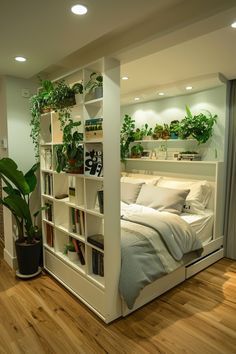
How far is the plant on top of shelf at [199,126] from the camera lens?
3480mm

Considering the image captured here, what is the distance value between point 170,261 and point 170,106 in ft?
8.23

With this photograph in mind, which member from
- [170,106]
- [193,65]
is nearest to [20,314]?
[193,65]

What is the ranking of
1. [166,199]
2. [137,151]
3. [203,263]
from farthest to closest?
1. [137,151]
2. [166,199]
3. [203,263]

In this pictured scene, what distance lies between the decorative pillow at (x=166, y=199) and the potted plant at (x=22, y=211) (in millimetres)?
1419

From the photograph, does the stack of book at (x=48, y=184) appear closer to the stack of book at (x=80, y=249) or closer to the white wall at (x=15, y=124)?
the white wall at (x=15, y=124)

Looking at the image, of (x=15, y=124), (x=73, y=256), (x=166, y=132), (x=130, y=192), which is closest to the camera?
(x=73, y=256)

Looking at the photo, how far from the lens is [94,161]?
2240 millimetres

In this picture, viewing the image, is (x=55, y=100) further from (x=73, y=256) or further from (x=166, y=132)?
(x=166, y=132)

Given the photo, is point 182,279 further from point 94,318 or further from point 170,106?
point 170,106

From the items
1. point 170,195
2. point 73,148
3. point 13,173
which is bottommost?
point 170,195

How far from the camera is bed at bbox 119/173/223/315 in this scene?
228 centimetres

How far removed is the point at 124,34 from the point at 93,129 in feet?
2.52

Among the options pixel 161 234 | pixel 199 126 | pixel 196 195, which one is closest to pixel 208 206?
pixel 196 195

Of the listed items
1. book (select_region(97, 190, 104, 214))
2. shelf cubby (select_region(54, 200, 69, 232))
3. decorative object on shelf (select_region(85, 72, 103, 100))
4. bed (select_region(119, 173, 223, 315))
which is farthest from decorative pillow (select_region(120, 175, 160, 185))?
decorative object on shelf (select_region(85, 72, 103, 100))
